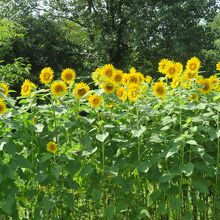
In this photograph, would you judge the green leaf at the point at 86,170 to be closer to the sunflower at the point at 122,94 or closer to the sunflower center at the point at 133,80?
the sunflower at the point at 122,94

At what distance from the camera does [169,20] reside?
1383cm

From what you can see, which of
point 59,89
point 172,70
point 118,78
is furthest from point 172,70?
point 59,89

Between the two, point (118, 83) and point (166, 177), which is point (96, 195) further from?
point (118, 83)

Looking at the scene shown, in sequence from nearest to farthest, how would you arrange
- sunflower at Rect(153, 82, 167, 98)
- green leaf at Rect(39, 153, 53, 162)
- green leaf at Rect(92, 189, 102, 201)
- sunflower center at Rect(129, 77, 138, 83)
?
green leaf at Rect(39, 153, 53, 162) < green leaf at Rect(92, 189, 102, 201) < sunflower at Rect(153, 82, 167, 98) < sunflower center at Rect(129, 77, 138, 83)

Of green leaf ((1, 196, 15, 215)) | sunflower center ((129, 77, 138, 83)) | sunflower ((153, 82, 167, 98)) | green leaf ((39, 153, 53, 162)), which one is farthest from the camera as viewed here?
sunflower center ((129, 77, 138, 83))

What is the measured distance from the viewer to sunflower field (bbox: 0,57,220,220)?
7.93 ft

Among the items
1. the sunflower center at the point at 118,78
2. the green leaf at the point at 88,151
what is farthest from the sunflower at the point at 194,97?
the green leaf at the point at 88,151

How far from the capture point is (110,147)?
8.53ft

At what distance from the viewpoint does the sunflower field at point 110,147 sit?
2.42 metres

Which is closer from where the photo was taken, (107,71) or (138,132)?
(138,132)

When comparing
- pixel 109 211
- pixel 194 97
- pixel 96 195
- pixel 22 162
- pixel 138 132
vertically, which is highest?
pixel 194 97

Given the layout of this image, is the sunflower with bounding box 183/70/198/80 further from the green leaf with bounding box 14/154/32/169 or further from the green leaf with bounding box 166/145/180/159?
the green leaf with bounding box 14/154/32/169

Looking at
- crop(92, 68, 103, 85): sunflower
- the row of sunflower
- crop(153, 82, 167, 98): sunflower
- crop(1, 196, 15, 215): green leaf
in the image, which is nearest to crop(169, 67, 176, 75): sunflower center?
the row of sunflower

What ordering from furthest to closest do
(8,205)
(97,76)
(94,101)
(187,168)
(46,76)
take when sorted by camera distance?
(97,76), (46,76), (94,101), (187,168), (8,205)
